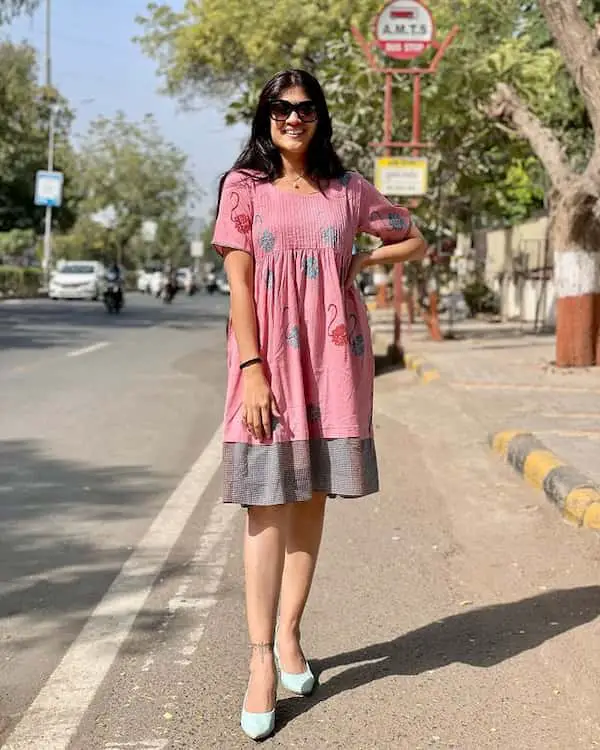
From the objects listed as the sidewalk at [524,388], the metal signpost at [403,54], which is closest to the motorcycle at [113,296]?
the sidewalk at [524,388]

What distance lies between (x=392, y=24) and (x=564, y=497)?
34.1 feet

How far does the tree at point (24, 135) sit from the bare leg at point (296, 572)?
30074 mm

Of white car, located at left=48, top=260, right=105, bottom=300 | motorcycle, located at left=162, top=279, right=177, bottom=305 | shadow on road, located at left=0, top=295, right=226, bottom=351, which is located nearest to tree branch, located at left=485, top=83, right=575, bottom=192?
shadow on road, located at left=0, top=295, right=226, bottom=351

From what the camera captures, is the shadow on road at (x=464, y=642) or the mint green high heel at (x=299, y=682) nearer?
the mint green high heel at (x=299, y=682)

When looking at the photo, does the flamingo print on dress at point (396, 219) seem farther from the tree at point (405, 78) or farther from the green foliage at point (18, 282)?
the green foliage at point (18, 282)

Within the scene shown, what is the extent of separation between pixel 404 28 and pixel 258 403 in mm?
13116

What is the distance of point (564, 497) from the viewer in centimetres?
667

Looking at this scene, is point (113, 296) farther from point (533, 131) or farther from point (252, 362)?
point (252, 362)

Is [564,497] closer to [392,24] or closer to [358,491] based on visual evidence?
[358,491]

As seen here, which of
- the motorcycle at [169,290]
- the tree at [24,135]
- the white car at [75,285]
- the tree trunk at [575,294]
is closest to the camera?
the tree trunk at [575,294]

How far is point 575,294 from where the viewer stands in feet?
47.2

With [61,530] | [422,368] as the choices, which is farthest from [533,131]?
[61,530]

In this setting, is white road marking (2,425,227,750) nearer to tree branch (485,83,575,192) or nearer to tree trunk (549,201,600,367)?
tree trunk (549,201,600,367)

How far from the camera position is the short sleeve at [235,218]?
3521mm
